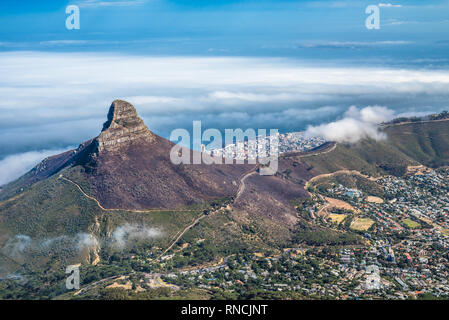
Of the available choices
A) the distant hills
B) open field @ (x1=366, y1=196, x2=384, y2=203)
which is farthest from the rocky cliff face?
open field @ (x1=366, y1=196, x2=384, y2=203)

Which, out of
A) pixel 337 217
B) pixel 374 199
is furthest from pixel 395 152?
pixel 337 217

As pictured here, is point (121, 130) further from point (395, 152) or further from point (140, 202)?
point (395, 152)

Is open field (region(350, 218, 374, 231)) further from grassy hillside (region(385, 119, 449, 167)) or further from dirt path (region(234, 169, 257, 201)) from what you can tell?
grassy hillside (region(385, 119, 449, 167))

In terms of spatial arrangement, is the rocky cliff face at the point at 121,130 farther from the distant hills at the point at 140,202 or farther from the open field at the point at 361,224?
the open field at the point at 361,224

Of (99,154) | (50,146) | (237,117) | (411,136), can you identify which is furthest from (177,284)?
(237,117)

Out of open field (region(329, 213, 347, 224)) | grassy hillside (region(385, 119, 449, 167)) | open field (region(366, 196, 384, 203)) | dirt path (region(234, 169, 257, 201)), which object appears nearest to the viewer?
dirt path (region(234, 169, 257, 201))

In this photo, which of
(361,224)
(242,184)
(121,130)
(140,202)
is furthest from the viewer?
(242,184)

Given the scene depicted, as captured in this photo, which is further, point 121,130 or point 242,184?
point 242,184

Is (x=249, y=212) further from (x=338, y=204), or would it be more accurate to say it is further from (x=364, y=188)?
(x=364, y=188)
